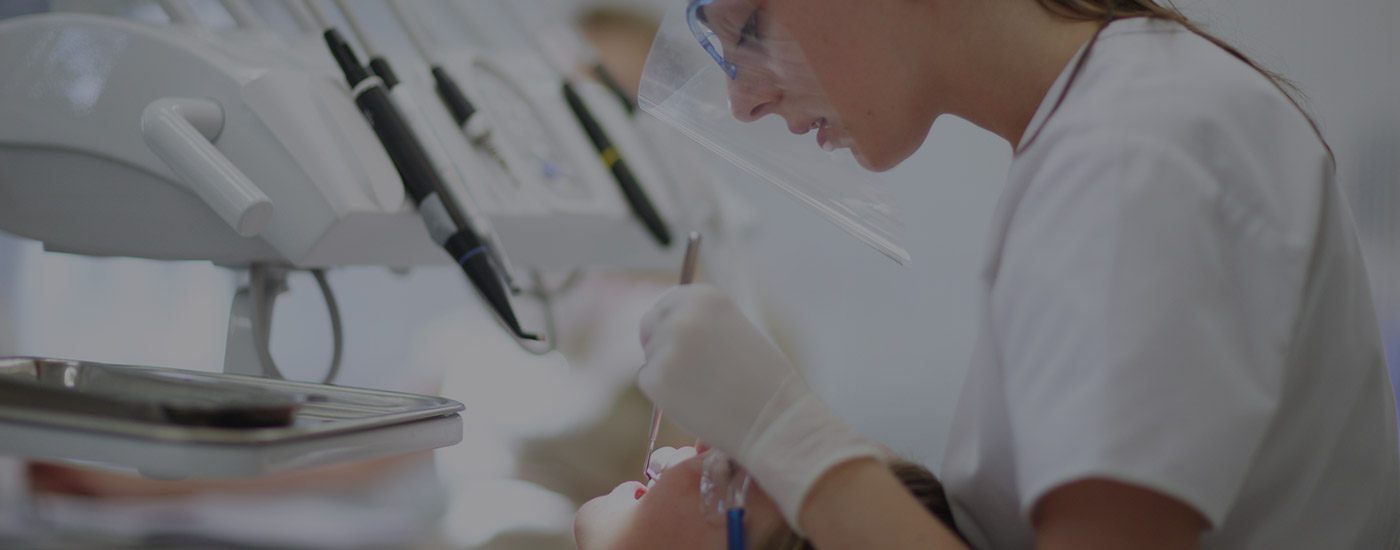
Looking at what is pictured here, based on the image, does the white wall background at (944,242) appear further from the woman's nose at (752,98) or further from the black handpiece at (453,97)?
the woman's nose at (752,98)

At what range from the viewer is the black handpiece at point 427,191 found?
3.07 feet

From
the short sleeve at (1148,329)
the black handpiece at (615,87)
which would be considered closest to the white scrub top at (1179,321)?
the short sleeve at (1148,329)

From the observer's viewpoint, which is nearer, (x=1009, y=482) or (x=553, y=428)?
(x=1009, y=482)

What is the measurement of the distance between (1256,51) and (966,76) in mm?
1235

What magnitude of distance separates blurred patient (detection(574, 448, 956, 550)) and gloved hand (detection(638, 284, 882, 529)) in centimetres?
11

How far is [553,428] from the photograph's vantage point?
2.16 meters

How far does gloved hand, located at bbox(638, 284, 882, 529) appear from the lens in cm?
67

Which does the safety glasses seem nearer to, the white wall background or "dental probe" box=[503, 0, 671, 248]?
"dental probe" box=[503, 0, 671, 248]

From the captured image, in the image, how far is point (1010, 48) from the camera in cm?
78

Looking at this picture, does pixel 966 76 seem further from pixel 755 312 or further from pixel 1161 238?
pixel 755 312

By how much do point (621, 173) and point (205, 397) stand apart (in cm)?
64

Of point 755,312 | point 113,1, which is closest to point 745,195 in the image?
point 755,312

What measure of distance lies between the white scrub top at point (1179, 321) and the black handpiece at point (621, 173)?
0.55 metres

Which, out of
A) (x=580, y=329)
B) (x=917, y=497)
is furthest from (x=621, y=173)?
(x=580, y=329)
